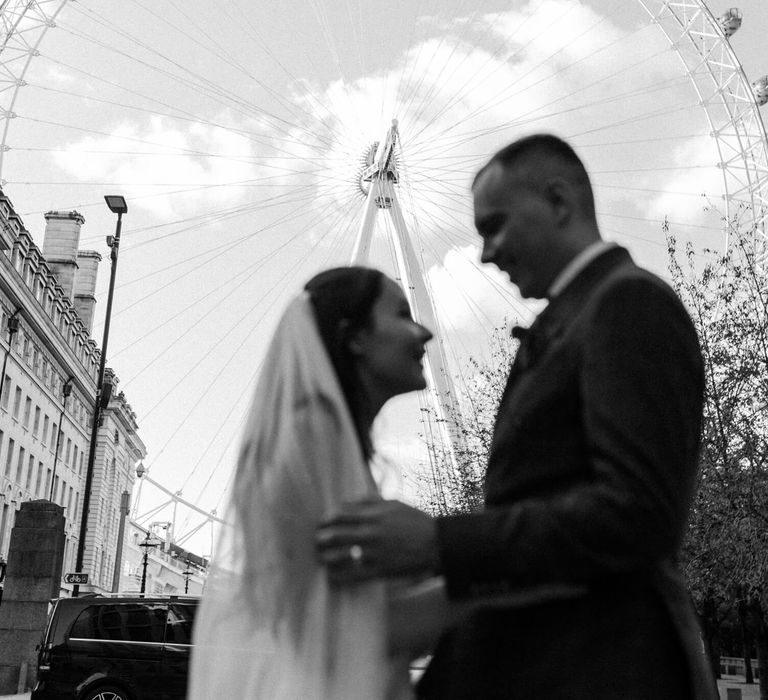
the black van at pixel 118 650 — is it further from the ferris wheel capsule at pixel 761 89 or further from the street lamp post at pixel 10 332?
the street lamp post at pixel 10 332

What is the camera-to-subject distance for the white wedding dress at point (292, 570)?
A: 1.85m

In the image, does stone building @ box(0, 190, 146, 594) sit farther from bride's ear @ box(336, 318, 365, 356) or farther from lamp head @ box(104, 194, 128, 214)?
bride's ear @ box(336, 318, 365, 356)

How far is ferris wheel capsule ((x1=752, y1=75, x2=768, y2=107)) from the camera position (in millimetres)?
40356

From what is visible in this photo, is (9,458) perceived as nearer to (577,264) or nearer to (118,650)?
(118,650)

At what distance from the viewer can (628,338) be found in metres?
1.79

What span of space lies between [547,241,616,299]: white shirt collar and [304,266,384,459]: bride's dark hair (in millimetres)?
397

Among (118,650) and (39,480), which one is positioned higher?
(39,480)

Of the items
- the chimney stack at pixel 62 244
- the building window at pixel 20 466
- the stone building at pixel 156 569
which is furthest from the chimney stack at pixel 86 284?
the stone building at pixel 156 569

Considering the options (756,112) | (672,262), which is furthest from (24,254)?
(672,262)

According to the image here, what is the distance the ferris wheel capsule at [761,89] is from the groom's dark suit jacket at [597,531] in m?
42.1

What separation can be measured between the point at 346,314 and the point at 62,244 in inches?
3147

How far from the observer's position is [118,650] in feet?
45.9

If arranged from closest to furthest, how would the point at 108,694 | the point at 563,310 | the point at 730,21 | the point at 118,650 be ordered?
the point at 563,310, the point at 108,694, the point at 118,650, the point at 730,21

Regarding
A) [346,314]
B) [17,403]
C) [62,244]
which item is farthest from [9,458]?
[346,314]
